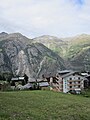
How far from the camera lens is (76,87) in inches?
4205

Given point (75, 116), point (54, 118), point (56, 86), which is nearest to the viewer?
point (54, 118)

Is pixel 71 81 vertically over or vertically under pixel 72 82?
over

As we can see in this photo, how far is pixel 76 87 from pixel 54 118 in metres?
82.8

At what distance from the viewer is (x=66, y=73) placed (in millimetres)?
112250

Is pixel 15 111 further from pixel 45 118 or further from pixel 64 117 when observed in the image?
pixel 64 117

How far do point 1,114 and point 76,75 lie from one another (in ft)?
283

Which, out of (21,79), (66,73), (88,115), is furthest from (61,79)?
(88,115)

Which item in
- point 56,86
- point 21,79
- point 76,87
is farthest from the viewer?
point 21,79

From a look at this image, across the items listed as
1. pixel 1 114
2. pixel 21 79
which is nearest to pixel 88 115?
pixel 1 114

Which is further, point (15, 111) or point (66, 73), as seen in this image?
point (66, 73)

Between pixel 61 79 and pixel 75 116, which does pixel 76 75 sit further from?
pixel 75 116

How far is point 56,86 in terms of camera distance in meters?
114

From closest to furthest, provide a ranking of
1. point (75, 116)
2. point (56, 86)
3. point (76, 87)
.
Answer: point (75, 116), point (76, 87), point (56, 86)

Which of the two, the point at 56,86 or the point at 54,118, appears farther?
the point at 56,86
